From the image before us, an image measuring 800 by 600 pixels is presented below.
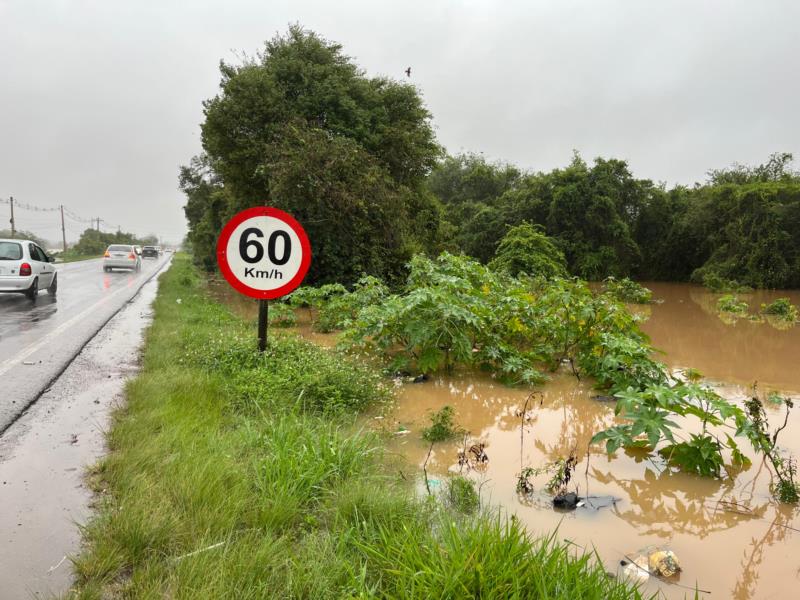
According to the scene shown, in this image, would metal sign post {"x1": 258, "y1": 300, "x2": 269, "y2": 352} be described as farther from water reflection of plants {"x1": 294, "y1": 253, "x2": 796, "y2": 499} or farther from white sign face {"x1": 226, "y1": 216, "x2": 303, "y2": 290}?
water reflection of plants {"x1": 294, "y1": 253, "x2": 796, "y2": 499}

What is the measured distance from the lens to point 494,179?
45.3 meters

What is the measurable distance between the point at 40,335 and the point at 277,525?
8.13 m

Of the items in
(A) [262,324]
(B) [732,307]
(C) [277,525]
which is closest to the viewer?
(C) [277,525]

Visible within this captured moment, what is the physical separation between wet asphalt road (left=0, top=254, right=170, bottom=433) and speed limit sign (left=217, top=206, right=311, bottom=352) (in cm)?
235

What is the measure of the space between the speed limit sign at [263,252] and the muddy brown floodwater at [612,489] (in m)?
1.76

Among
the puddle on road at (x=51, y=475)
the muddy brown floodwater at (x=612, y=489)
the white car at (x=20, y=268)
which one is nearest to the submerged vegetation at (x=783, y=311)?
the muddy brown floodwater at (x=612, y=489)

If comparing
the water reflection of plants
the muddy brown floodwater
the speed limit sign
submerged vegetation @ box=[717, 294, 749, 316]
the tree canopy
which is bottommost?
the muddy brown floodwater

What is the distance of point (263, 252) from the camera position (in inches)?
212

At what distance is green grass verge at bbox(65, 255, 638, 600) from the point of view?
2.31 meters

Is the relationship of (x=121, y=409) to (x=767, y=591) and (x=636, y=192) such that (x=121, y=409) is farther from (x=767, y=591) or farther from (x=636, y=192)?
(x=636, y=192)

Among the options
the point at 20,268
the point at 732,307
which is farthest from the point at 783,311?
the point at 20,268

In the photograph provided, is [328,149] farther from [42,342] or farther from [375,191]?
[42,342]

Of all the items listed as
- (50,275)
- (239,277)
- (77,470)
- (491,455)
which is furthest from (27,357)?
(50,275)

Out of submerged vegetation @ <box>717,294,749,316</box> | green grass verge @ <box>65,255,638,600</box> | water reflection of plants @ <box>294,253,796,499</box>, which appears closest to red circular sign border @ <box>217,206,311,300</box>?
green grass verge @ <box>65,255,638,600</box>
